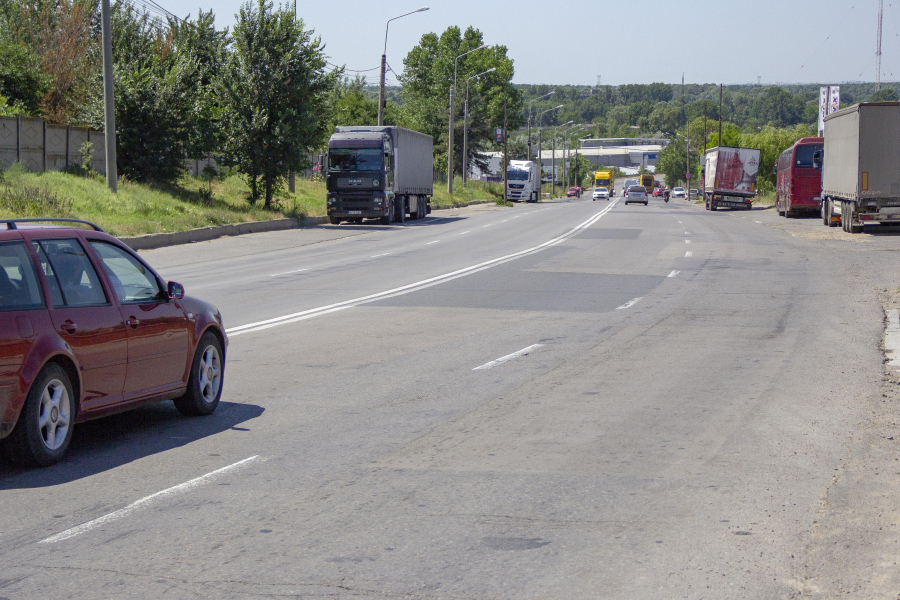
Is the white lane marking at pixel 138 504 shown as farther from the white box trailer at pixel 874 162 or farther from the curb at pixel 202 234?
the white box trailer at pixel 874 162

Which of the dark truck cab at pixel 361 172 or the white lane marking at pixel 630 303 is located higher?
the dark truck cab at pixel 361 172

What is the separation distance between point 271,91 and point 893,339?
29.0m

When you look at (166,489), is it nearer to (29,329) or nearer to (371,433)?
(29,329)

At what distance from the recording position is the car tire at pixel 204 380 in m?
7.96

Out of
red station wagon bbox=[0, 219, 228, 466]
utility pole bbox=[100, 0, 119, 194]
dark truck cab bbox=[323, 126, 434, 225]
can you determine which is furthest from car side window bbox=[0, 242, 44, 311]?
dark truck cab bbox=[323, 126, 434, 225]

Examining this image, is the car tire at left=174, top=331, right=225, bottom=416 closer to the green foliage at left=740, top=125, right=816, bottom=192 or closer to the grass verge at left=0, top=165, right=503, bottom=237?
the grass verge at left=0, top=165, right=503, bottom=237

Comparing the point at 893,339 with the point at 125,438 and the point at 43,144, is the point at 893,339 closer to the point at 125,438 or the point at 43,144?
the point at 125,438

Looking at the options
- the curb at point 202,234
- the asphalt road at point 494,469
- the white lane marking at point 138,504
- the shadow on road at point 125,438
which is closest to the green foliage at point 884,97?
the curb at point 202,234

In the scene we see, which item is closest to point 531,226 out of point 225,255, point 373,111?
point 225,255

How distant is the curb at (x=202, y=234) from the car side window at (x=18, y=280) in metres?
19.3

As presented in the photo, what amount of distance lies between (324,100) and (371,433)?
33095mm

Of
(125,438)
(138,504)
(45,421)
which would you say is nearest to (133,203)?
(125,438)

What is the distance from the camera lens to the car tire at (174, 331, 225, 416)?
7965 mm

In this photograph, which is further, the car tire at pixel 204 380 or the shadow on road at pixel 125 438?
the car tire at pixel 204 380
